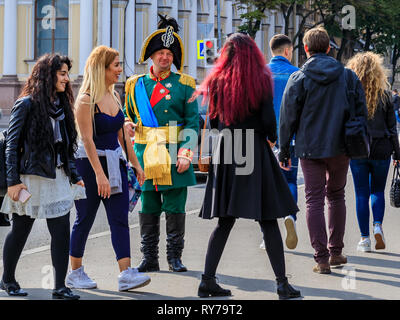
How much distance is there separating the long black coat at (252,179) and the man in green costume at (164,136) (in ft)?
3.02

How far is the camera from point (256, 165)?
19.6 ft

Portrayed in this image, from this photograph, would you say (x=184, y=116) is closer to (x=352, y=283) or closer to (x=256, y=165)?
(x=256, y=165)

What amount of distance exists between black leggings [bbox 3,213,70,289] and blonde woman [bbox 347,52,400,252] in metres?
3.21

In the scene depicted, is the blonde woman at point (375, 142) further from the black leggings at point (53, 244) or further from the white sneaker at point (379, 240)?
the black leggings at point (53, 244)

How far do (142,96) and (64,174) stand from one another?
1.32m

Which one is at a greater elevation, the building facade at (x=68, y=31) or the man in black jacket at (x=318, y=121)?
the building facade at (x=68, y=31)

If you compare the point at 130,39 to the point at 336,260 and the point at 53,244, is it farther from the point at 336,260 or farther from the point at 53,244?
the point at 53,244

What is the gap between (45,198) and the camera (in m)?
5.86

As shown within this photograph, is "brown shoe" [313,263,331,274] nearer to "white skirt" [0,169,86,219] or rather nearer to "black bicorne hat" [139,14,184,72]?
"black bicorne hat" [139,14,184,72]

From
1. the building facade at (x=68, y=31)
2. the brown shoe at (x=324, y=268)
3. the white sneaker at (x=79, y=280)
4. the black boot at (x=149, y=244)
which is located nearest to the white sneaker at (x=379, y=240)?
the brown shoe at (x=324, y=268)

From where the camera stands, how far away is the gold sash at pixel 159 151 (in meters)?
6.95

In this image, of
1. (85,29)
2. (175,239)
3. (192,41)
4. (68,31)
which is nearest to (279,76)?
(175,239)
